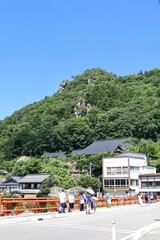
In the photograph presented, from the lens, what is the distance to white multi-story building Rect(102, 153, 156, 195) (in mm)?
60719

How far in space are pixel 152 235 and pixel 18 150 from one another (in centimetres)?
9338

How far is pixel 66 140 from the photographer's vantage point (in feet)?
319

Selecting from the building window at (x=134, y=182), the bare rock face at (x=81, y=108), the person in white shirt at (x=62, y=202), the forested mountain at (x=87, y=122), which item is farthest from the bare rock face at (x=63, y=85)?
the person in white shirt at (x=62, y=202)

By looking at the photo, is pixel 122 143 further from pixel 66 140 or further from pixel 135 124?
pixel 66 140

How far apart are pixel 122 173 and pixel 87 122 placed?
39958 mm

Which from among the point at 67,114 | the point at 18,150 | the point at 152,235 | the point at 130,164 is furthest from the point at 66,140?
the point at 152,235

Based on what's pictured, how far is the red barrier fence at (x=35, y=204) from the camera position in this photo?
15.9m

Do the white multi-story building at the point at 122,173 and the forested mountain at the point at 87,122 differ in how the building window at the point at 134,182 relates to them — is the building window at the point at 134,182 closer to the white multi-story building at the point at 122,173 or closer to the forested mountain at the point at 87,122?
the white multi-story building at the point at 122,173

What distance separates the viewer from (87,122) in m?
100

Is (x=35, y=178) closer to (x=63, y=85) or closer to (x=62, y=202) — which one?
(x=62, y=202)

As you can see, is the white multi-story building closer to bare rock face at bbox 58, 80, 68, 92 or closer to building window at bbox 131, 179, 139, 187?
building window at bbox 131, 179, 139, 187

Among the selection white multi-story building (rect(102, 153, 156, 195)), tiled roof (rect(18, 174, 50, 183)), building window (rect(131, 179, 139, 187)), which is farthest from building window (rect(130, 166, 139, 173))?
tiled roof (rect(18, 174, 50, 183))

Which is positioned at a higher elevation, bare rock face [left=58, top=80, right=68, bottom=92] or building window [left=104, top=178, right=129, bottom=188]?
bare rock face [left=58, top=80, right=68, bottom=92]

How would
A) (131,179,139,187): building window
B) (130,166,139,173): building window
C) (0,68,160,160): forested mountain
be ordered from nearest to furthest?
1. (131,179,139,187): building window
2. (130,166,139,173): building window
3. (0,68,160,160): forested mountain
